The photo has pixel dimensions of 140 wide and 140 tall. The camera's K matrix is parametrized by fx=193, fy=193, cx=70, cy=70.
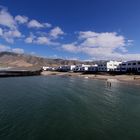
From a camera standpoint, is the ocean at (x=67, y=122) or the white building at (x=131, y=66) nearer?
the ocean at (x=67, y=122)

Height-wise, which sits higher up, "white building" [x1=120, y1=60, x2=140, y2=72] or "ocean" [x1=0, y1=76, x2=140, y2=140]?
"white building" [x1=120, y1=60, x2=140, y2=72]

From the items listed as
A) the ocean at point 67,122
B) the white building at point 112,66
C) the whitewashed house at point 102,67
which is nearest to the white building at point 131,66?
the white building at point 112,66

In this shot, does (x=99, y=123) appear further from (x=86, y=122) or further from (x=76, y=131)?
(x=76, y=131)

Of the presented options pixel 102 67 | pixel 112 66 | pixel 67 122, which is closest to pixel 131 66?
pixel 112 66

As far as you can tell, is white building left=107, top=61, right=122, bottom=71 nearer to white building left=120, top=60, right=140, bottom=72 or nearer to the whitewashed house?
the whitewashed house

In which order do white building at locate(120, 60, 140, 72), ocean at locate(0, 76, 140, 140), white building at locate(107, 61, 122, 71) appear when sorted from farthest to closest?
white building at locate(107, 61, 122, 71) → white building at locate(120, 60, 140, 72) → ocean at locate(0, 76, 140, 140)

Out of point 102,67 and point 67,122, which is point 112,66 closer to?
point 102,67

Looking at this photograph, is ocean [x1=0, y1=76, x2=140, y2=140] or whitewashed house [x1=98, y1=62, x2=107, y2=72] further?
whitewashed house [x1=98, y1=62, x2=107, y2=72]

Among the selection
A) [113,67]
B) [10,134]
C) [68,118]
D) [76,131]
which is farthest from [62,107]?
[113,67]

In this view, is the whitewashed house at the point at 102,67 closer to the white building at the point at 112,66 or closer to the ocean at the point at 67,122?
the white building at the point at 112,66

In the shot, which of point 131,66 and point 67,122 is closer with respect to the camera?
point 67,122

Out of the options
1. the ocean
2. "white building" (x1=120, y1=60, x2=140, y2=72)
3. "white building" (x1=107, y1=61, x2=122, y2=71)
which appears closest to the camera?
the ocean

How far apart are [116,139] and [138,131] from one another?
168 inches

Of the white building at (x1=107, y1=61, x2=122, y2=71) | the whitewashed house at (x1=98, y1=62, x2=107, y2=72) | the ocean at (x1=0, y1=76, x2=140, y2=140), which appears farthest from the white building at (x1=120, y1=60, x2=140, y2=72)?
the ocean at (x1=0, y1=76, x2=140, y2=140)
